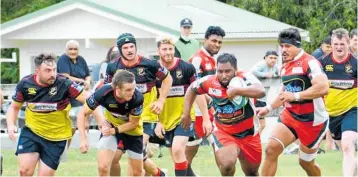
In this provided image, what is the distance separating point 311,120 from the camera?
1409 centimetres

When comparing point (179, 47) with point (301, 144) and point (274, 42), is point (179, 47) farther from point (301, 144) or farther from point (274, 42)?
point (274, 42)

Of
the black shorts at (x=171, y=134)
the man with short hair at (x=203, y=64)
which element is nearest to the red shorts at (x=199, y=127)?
the man with short hair at (x=203, y=64)

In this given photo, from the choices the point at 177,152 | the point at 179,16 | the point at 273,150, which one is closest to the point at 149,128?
the point at 177,152

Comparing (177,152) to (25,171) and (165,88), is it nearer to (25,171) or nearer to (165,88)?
(165,88)

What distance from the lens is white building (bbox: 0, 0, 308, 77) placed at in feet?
104

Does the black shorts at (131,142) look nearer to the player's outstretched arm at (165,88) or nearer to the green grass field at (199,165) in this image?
the player's outstretched arm at (165,88)

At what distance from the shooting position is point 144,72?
1475 cm

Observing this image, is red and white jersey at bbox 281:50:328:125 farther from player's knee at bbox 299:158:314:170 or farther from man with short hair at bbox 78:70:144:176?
man with short hair at bbox 78:70:144:176

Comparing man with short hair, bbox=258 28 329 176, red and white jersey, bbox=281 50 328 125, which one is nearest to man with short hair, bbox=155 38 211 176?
man with short hair, bbox=258 28 329 176

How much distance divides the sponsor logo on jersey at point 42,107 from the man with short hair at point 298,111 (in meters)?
2.83

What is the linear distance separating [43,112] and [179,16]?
70.6ft

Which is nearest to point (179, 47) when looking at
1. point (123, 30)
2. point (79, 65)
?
point (79, 65)

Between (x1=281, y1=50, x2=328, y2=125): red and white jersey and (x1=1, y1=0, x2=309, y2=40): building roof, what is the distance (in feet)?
54.1

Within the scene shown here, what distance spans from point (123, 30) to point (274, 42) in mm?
5141
